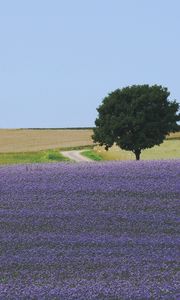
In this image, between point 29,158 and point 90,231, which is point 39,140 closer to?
point 29,158

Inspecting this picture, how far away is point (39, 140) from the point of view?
71.0 m

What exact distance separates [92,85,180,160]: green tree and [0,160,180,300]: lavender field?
29540 millimetres

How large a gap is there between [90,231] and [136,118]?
3430 cm

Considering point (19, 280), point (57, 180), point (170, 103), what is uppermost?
point (170, 103)

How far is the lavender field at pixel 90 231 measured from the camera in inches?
411

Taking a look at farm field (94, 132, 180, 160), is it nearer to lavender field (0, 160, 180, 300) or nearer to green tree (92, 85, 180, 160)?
green tree (92, 85, 180, 160)

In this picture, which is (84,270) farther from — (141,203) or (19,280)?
(141,203)

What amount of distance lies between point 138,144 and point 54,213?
1299 inches

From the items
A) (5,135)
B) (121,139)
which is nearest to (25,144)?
(5,135)

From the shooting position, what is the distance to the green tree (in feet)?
153

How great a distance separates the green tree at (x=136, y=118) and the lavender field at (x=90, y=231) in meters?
29.5

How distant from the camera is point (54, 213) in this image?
45.2 feet

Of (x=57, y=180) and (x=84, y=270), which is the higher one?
(x=57, y=180)

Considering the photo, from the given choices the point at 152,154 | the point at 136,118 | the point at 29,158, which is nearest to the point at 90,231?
the point at 29,158
